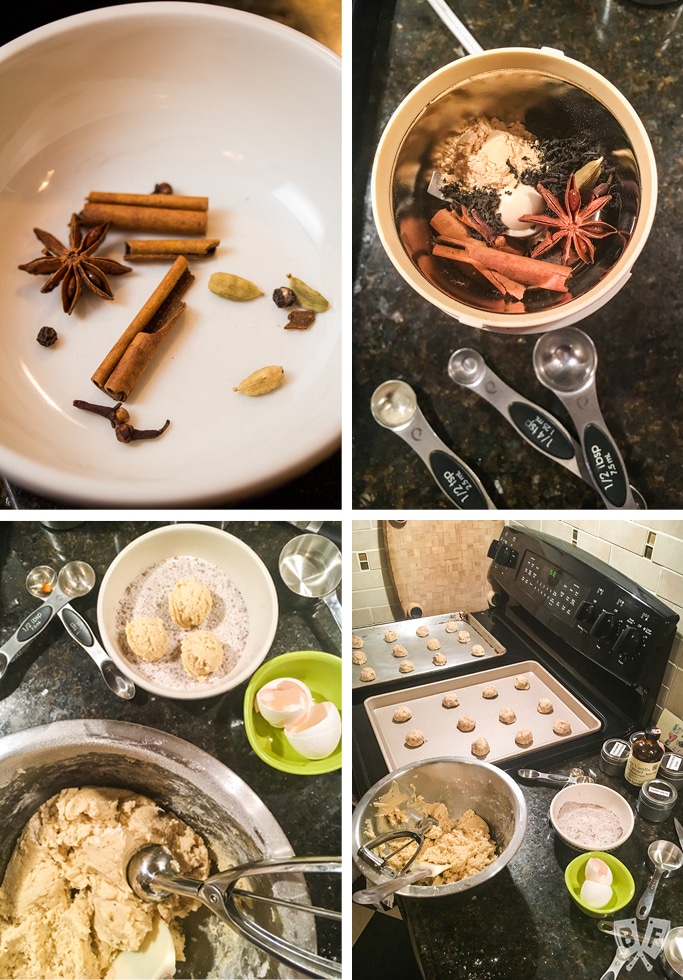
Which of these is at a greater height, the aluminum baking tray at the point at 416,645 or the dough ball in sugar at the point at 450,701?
the aluminum baking tray at the point at 416,645

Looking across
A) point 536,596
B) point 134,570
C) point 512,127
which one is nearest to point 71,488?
point 134,570

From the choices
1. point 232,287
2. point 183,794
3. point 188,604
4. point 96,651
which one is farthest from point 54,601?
point 232,287

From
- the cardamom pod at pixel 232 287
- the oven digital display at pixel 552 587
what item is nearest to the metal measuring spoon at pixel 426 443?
the oven digital display at pixel 552 587

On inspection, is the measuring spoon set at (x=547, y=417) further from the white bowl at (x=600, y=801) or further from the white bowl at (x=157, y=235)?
the white bowl at (x=600, y=801)

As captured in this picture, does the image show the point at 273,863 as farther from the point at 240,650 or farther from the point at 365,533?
the point at 365,533

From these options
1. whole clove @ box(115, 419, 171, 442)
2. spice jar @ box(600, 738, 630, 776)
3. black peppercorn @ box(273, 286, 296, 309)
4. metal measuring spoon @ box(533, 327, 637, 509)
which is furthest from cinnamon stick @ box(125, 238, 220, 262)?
spice jar @ box(600, 738, 630, 776)

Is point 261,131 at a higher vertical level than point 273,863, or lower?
higher

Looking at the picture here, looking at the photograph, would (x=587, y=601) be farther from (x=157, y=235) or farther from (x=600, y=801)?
(x=157, y=235)
